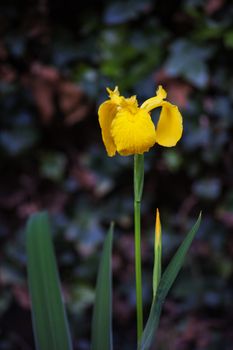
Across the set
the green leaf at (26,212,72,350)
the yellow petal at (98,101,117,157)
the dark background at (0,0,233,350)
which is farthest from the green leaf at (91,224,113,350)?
the dark background at (0,0,233,350)

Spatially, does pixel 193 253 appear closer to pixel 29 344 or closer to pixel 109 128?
pixel 29 344

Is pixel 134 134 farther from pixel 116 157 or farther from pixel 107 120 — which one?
pixel 116 157

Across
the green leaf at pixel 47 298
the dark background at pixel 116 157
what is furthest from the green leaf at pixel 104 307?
the dark background at pixel 116 157

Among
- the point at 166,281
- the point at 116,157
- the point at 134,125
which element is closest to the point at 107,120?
the point at 134,125

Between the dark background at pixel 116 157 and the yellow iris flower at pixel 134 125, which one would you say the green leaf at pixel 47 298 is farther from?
the dark background at pixel 116 157

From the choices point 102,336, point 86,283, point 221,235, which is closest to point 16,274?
point 86,283

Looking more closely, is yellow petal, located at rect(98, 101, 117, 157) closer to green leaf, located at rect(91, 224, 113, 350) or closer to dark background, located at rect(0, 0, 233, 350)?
green leaf, located at rect(91, 224, 113, 350)

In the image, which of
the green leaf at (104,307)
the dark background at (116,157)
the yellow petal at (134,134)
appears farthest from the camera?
the dark background at (116,157)
